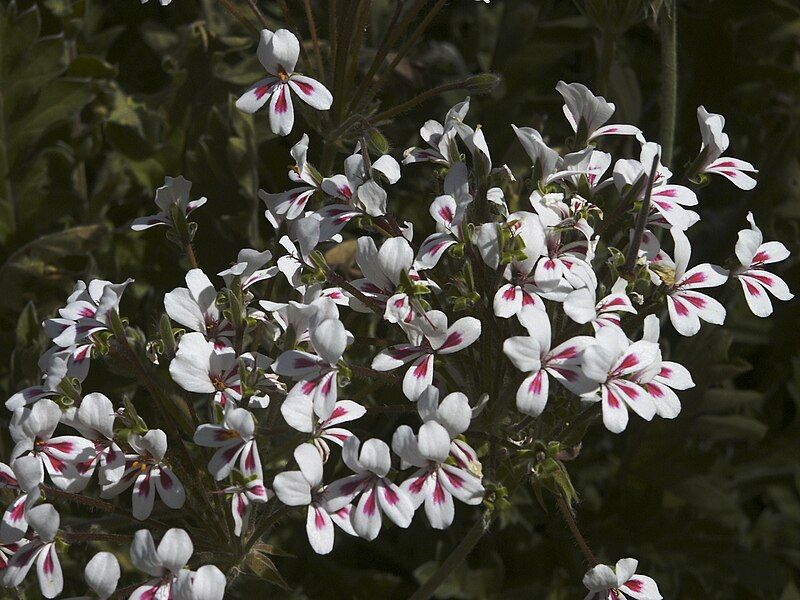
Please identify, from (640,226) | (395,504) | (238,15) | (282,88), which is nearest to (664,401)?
(640,226)

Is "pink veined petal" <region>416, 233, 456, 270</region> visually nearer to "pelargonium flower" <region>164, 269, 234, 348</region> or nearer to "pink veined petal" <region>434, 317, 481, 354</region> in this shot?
"pink veined petal" <region>434, 317, 481, 354</region>

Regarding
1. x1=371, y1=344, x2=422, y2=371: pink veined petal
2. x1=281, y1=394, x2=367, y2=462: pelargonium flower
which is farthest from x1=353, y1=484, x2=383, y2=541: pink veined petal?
x1=371, y1=344, x2=422, y2=371: pink veined petal

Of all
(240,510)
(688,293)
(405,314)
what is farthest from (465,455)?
(688,293)

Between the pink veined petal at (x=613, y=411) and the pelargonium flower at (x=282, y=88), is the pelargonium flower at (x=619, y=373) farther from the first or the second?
the pelargonium flower at (x=282, y=88)

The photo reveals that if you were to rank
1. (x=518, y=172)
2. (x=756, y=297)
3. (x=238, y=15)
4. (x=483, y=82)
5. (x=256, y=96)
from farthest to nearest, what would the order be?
(x=518, y=172), (x=238, y=15), (x=483, y=82), (x=256, y=96), (x=756, y=297)

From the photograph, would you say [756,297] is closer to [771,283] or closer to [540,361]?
[771,283]
